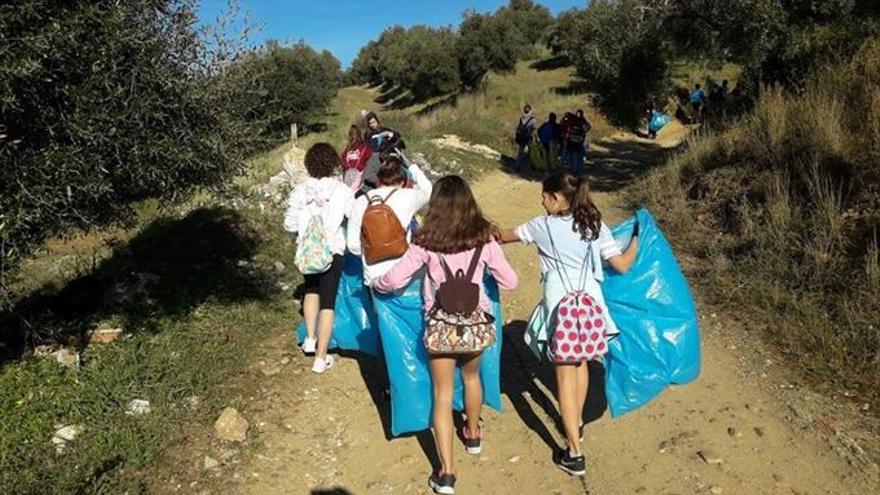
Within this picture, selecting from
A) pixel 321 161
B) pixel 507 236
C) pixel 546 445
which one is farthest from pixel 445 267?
pixel 321 161

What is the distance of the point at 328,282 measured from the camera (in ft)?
17.2

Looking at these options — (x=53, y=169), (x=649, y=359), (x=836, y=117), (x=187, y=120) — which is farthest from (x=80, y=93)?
(x=836, y=117)

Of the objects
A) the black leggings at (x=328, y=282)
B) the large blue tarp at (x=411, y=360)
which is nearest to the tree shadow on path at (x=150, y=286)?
the black leggings at (x=328, y=282)

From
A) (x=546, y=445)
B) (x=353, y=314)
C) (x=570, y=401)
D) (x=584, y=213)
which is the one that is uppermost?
(x=584, y=213)

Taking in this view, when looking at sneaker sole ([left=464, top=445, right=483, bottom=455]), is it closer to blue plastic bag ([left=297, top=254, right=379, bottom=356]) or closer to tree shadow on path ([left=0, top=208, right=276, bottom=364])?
blue plastic bag ([left=297, top=254, right=379, bottom=356])

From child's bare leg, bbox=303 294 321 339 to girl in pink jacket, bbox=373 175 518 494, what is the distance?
5.43ft

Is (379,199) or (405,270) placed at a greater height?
(379,199)

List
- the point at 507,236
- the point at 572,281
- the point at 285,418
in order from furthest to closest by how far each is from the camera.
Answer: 1. the point at 285,418
2. the point at 507,236
3. the point at 572,281

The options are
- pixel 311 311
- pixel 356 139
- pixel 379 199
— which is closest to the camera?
pixel 379 199

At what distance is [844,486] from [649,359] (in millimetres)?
1245

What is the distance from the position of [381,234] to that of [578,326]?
56.4 inches

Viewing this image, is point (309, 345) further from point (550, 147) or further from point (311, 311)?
point (550, 147)

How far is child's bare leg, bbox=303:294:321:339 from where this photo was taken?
5488mm

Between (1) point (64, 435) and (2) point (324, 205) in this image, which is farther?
(2) point (324, 205)
